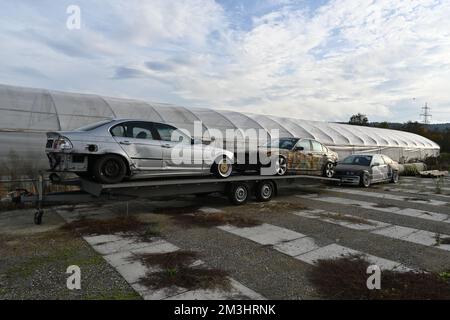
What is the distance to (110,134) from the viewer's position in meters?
6.54

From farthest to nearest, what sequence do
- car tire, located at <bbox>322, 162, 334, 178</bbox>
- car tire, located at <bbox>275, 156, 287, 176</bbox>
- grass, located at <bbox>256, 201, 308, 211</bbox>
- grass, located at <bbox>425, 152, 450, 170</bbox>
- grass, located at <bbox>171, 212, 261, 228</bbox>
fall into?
grass, located at <bbox>425, 152, 450, 170</bbox> → car tire, located at <bbox>322, 162, 334, 178</bbox> → car tire, located at <bbox>275, 156, 287, 176</bbox> → grass, located at <bbox>256, 201, 308, 211</bbox> → grass, located at <bbox>171, 212, 261, 228</bbox>

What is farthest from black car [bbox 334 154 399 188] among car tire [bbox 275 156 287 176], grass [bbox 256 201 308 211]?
grass [bbox 256 201 308 211]

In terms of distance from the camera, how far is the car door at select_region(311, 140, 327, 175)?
11492 millimetres

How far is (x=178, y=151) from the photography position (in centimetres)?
756

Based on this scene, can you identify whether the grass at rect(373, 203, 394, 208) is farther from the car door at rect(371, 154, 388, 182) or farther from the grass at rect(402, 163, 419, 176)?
the grass at rect(402, 163, 419, 176)

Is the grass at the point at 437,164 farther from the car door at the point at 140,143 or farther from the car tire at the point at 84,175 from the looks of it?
the car tire at the point at 84,175

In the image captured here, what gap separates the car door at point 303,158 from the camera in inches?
420

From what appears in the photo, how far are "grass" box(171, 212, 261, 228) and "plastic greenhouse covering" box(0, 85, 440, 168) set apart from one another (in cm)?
597

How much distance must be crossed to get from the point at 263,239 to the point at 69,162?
397cm

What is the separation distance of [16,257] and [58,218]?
2.59 metres

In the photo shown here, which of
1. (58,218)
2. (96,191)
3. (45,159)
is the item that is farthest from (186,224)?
(45,159)

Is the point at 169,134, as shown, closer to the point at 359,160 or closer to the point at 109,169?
the point at 109,169

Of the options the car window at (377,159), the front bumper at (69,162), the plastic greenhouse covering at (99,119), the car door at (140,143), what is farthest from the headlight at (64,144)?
the car window at (377,159)
